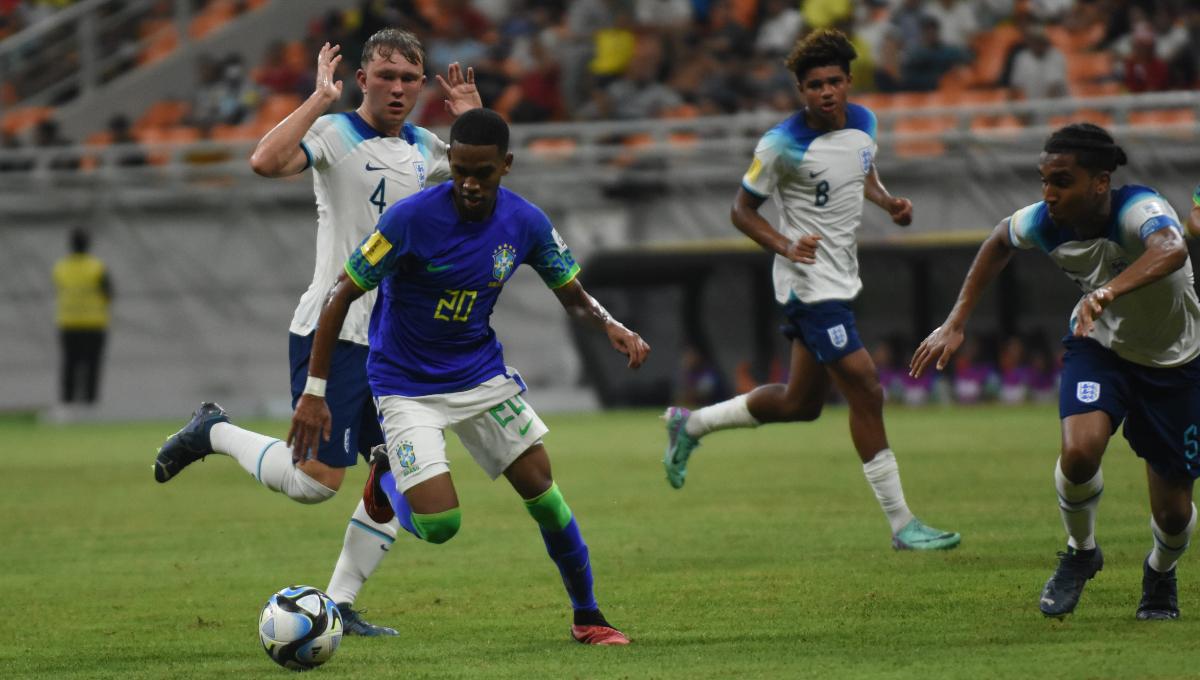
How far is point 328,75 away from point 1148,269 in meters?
3.47

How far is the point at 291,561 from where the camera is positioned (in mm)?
9469

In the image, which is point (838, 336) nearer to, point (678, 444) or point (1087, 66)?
point (678, 444)

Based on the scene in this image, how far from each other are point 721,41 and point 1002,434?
8.40 meters

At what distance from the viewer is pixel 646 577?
331 inches

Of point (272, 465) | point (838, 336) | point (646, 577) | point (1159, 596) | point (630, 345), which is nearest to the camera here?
point (630, 345)

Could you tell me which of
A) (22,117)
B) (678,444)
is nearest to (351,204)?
(678,444)

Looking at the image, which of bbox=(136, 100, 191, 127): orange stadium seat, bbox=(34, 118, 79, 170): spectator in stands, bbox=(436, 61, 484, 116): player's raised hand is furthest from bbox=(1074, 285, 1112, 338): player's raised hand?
bbox=(136, 100, 191, 127): orange stadium seat

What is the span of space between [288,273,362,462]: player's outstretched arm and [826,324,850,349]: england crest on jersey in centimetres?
374

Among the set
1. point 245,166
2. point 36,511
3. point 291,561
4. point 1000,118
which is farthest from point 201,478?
point 1000,118

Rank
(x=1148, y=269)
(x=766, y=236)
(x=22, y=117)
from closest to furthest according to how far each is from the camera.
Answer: (x=1148, y=269) < (x=766, y=236) < (x=22, y=117)

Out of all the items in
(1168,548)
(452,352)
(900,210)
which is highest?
(900,210)

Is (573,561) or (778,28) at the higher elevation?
(778,28)

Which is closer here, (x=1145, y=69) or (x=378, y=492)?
(x=378, y=492)

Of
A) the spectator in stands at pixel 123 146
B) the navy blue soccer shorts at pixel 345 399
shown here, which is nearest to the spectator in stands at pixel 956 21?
the spectator in stands at pixel 123 146
